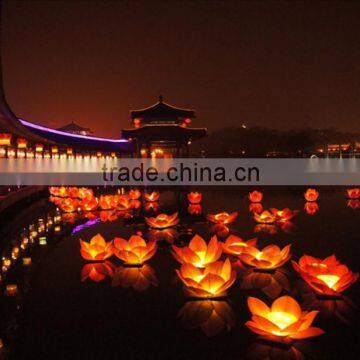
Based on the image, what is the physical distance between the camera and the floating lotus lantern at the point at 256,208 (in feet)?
29.1

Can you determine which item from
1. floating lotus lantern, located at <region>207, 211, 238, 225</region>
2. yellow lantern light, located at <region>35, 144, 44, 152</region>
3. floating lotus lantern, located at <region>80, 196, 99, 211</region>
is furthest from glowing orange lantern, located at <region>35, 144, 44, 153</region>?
floating lotus lantern, located at <region>207, 211, 238, 225</region>

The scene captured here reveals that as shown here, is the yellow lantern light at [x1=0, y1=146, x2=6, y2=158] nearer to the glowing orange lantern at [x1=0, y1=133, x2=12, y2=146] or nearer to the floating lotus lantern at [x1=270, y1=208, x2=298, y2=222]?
the glowing orange lantern at [x1=0, y1=133, x2=12, y2=146]

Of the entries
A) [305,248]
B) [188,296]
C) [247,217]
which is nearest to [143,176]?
[247,217]

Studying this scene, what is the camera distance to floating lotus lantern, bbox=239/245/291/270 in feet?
13.8

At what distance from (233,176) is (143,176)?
4.38m

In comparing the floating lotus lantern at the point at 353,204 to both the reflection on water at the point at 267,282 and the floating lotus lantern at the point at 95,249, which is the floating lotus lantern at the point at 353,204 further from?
the floating lotus lantern at the point at 95,249

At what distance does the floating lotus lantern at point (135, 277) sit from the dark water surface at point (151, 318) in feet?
0.08

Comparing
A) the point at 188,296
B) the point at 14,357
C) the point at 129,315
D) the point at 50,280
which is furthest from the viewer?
the point at 50,280

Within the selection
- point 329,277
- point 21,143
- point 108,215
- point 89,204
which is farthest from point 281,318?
point 21,143

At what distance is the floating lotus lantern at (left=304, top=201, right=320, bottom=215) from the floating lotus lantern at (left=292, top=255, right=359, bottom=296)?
5.04 meters

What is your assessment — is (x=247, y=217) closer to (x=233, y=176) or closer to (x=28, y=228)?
(x=28, y=228)

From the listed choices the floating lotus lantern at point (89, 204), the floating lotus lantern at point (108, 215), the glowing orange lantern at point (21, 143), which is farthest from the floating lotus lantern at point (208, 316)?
the glowing orange lantern at point (21, 143)

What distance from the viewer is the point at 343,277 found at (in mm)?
3484

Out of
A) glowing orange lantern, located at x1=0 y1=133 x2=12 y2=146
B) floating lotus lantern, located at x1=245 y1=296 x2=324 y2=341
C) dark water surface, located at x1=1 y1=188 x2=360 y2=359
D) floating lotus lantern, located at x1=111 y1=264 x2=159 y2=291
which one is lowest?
dark water surface, located at x1=1 y1=188 x2=360 y2=359
